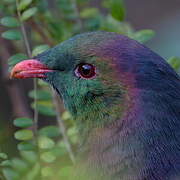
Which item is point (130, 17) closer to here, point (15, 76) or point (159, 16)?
point (159, 16)

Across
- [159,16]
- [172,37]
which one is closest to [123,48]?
[172,37]

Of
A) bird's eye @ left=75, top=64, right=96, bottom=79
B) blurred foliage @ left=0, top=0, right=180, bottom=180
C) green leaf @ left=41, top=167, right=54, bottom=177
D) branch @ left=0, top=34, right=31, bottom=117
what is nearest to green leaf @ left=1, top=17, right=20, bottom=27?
blurred foliage @ left=0, top=0, right=180, bottom=180

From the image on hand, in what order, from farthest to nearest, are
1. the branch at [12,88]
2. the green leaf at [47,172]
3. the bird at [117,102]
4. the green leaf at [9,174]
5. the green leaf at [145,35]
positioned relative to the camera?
the branch at [12,88] → the green leaf at [145,35] → the green leaf at [47,172] → the green leaf at [9,174] → the bird at [117,102]

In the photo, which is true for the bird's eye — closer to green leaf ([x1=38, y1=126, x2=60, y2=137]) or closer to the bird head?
the bird head

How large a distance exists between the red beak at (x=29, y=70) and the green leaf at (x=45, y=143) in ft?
1.39

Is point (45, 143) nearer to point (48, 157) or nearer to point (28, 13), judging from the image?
point (48, 157)

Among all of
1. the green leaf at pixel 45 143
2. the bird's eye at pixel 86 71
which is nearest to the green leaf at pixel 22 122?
the green leaf at pixel 45 143

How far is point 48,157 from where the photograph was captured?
4.60m

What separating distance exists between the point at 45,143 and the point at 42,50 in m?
0.63

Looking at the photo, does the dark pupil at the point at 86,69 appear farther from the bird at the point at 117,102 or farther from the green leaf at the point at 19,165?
the green leaf at the point at 19,165

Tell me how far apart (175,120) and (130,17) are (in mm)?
6680

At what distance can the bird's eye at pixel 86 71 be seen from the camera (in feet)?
14.3

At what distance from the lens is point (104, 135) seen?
14.3ft

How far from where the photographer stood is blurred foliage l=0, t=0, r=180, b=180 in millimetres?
4531
